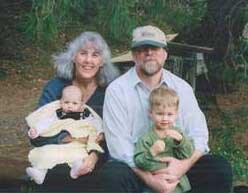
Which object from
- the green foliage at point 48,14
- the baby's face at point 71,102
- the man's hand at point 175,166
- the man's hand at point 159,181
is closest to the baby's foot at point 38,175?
the baby's face at point 71,102

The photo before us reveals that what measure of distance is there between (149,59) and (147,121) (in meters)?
0.33

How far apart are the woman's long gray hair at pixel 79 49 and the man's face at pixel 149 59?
354 millimetres

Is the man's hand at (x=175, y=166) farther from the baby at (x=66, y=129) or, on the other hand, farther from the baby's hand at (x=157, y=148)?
the baby at (x=66, y=129)

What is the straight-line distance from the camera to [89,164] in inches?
140

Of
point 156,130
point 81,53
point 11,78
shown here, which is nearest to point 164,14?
point 81,53

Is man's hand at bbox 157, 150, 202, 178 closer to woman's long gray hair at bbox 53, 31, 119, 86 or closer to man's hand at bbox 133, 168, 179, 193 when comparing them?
man's hand at bbox 133, 168, 179, 193

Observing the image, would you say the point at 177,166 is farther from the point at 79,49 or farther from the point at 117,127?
the point at 79,49

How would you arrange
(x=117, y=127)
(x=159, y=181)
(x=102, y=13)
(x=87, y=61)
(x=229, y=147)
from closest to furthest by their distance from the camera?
(x=159, y=181) < (x=117, y=127) < (x=87, y=61) < (x=102, y=13) < (x=229, y=147)

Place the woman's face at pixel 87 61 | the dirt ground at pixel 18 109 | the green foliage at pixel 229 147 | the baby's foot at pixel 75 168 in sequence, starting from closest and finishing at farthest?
the baby's foot at pixel 75 168 < the woman's face at pixel 87 61 < the dirt ground at pixel 18 109 < the green foliage at pixel 229 147

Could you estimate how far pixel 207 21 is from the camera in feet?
19.5

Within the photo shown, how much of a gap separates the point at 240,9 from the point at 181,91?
5.50ft

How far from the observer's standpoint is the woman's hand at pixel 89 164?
11.6 ft

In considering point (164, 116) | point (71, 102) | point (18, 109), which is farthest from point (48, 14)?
point (18, 109)

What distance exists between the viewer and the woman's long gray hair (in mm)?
3852
